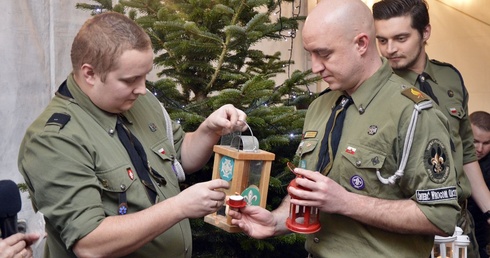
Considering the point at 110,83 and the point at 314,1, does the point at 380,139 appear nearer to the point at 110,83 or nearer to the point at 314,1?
the point at 110,83

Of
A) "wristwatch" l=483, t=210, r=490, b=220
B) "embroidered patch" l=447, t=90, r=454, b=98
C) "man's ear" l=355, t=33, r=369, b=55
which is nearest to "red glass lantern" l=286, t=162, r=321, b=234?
"man's ear" l=355, t=33, r=369, b=55

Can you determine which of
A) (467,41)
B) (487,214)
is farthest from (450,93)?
(467,41)

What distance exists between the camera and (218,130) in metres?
3.01

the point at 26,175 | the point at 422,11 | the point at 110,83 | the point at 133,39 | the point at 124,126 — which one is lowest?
the point at 26,175

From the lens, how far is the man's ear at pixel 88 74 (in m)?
2.59

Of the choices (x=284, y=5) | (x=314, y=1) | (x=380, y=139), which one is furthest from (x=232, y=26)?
(x=314, y=1)

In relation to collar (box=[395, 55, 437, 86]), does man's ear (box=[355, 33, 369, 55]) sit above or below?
above

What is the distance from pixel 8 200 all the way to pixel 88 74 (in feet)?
2.54

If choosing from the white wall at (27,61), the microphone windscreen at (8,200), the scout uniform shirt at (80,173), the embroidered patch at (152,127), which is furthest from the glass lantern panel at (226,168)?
the white wall at (27,61)

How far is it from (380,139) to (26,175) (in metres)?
1.35

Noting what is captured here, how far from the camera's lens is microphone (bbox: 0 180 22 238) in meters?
1.96

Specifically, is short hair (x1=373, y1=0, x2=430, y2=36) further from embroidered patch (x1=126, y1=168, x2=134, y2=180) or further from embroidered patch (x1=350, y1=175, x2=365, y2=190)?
embroidered patch (x1=126, y1=168, x2=134, y2=180)

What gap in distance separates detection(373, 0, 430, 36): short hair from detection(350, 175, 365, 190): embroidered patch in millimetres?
1280

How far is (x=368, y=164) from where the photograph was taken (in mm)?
2508
